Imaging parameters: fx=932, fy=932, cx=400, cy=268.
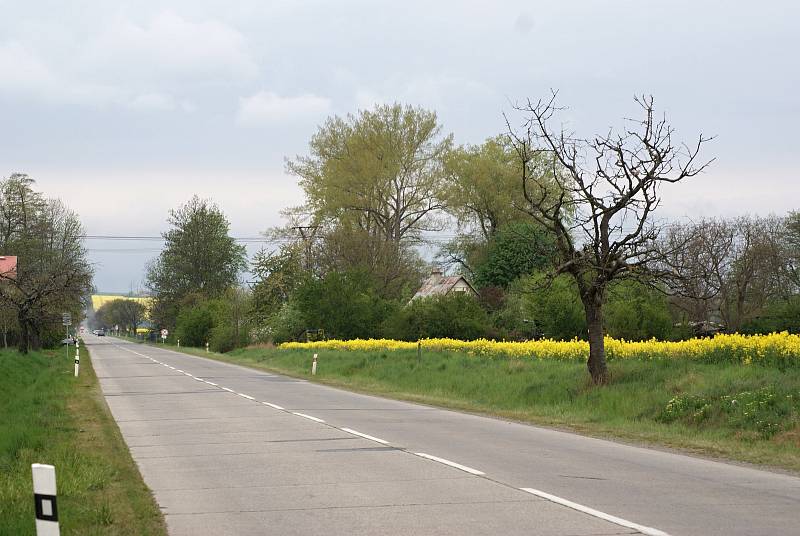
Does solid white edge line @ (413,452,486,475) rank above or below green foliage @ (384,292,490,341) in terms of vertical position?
below

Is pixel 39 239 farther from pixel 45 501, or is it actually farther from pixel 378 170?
pixel 45 501

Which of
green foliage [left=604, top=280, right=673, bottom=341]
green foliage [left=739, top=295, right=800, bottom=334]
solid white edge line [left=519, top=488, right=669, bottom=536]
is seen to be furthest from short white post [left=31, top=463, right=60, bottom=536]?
green foliage [left=739, top=295, right=800, bottom=334]

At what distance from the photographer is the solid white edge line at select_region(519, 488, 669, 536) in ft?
25.3

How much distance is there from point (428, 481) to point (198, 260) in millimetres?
99820

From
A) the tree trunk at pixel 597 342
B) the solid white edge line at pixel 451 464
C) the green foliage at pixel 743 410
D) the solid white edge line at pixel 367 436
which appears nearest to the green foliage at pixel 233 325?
the tree trunk at pixel 597 342

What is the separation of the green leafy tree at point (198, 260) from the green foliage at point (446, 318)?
2310 inches

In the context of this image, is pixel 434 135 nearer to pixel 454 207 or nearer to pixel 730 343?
pixel 454 207

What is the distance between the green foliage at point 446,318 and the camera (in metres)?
46.6

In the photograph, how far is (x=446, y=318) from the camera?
46.8m

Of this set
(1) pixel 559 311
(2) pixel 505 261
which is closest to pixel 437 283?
(2) pixel 505 261

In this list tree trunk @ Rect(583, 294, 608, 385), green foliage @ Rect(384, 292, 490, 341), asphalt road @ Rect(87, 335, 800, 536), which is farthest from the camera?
green foliage @ Rect(384, 292, 490, 341)

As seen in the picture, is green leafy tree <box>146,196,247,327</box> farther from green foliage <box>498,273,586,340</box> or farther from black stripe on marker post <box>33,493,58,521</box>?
black stripe on marker post <box>33,493,58,521</box>

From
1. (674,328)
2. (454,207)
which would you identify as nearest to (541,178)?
(454,207)

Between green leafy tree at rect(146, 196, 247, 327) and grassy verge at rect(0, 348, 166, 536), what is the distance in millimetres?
83870
